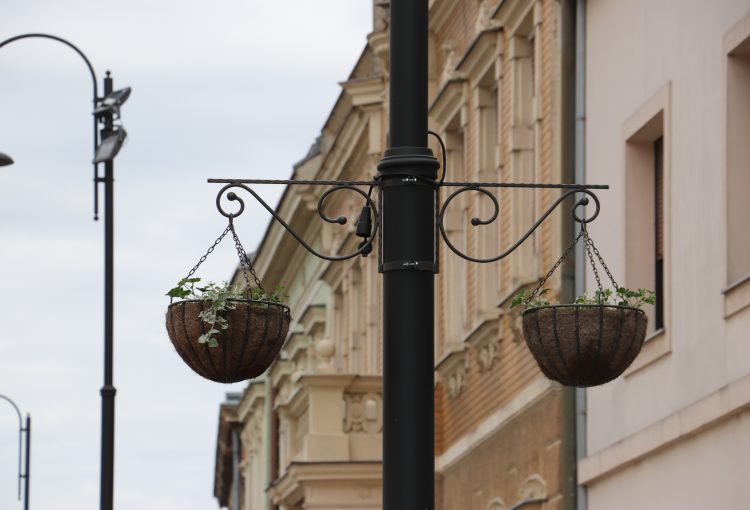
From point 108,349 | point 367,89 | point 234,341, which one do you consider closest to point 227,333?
point 234,341

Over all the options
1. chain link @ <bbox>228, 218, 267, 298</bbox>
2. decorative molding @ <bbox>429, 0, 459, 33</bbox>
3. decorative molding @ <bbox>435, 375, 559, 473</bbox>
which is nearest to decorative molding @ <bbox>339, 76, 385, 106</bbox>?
decorative molding @ <bbox>429, 0, 459, 33</bbox>

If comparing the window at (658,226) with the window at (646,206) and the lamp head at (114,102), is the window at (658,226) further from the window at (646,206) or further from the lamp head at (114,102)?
the lamp head at (114,102)

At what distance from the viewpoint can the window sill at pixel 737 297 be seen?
1325cm

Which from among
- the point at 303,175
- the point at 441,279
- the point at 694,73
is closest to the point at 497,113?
the point at 441,279

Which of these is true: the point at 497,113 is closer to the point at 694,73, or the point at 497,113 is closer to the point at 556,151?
the point at 556,151

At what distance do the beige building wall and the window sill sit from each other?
15 millimetres

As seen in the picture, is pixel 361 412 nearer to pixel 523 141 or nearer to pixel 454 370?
pixel 454 370

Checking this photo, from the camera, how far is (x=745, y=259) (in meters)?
13.7

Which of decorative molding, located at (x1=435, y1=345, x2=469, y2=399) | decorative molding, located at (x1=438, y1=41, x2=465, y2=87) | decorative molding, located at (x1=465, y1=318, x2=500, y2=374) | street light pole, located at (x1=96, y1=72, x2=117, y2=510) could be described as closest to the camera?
street light pole, located at (x1=96, y1=72, x2=117, y2=510)

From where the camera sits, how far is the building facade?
19.2m

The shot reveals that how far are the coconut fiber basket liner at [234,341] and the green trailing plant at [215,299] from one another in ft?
0.06

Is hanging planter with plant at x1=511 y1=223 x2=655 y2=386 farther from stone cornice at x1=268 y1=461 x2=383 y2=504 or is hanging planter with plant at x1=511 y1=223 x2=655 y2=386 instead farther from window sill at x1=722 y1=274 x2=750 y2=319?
stone cornice at x1=268 y1=461 x2=383 y2=504

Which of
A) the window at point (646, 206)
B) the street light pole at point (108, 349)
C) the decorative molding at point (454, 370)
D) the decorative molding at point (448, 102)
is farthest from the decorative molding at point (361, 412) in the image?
the window at point (646, 206)

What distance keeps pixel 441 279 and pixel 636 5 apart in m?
8.57
